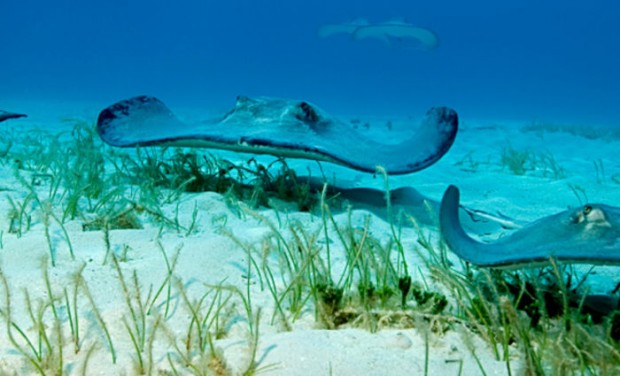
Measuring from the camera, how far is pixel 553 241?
2295mm

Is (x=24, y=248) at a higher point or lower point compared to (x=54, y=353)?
higher

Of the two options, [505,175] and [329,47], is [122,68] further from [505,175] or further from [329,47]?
[505,175]

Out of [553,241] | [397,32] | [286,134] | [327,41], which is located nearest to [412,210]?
[286,134]

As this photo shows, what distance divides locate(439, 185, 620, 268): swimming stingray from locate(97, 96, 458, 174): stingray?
4.47 feet

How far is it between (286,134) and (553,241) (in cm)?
240

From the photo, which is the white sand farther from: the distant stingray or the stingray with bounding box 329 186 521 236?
the distant stingray

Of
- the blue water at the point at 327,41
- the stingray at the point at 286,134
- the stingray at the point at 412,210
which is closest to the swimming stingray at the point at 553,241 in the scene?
the stingray at the point at 412,210

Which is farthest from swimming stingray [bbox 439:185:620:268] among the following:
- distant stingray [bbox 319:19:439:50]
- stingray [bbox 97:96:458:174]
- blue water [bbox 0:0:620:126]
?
blue water [bbox 0:0:620:126]

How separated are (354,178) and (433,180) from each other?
104 centimetres

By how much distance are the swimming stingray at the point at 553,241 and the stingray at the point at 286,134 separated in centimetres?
136

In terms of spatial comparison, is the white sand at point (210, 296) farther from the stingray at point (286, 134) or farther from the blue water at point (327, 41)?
the blue water at point (327, 41)

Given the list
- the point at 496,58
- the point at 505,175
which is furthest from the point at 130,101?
the point at 496,58

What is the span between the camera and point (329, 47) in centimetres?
12269

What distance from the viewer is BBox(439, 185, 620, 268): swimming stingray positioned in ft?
6.47
